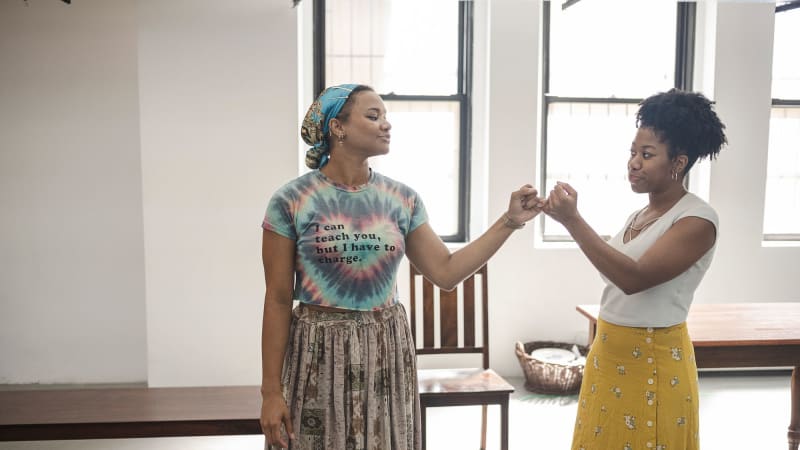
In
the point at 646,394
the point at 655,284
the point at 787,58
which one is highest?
the point at 787,58

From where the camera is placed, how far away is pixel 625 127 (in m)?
4.63

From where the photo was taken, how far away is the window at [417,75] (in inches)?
173

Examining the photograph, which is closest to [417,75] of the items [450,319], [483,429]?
[450,319]

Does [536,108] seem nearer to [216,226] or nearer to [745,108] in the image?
[745,108]

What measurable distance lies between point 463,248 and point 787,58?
4.11 m

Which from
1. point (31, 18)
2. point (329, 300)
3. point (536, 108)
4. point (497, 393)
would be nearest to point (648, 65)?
point (536, 108)

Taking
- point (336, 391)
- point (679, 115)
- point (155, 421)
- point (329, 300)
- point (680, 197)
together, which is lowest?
point (155, 421)

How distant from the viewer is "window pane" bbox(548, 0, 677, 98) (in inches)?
177

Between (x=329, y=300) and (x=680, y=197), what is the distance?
3.64ft

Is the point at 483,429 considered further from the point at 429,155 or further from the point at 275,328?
the point at 429,155

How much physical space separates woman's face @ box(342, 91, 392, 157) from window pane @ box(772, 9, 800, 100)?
4.12 m

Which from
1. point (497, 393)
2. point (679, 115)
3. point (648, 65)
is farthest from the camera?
point (648, 65)

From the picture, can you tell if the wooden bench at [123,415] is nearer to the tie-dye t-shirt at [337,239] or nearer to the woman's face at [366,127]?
the tie-dye t-shirt at [337,239]

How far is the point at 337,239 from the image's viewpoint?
5.52 feet
